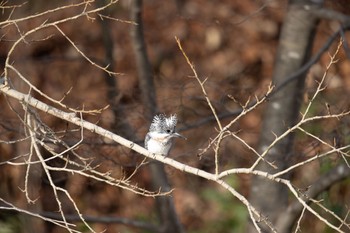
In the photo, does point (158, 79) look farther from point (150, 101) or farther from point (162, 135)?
point (162, 135)

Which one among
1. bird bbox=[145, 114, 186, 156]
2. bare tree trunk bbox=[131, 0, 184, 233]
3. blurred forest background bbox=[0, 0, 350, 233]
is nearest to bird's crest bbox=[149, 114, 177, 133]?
bird bbox=[145, 114, 186, 156]

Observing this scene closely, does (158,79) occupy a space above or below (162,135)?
below

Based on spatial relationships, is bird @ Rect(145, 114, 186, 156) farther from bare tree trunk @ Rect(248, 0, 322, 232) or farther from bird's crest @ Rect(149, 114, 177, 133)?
bare tree trunk @ Rect(248, 0, 322, 232)

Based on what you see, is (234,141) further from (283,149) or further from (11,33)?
(11,33)

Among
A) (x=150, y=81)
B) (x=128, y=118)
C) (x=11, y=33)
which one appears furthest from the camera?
(x=11, y=33)

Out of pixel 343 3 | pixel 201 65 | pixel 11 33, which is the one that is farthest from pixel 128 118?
pixel 201 65

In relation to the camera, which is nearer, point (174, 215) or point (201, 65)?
point (174, 215)

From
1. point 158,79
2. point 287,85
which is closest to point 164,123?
point 287,85
